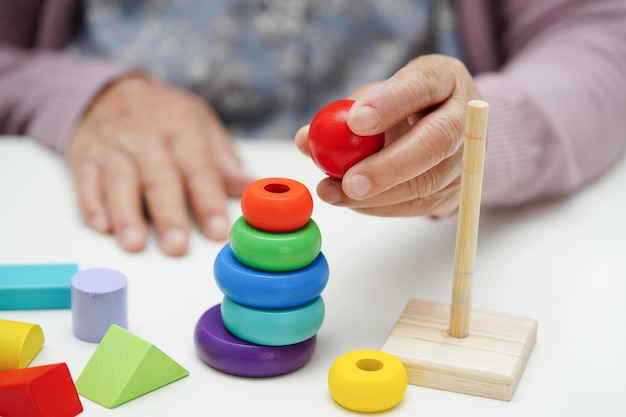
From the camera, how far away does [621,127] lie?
130 cm

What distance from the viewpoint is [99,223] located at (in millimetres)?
1100

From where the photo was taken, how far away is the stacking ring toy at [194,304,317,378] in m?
0.78

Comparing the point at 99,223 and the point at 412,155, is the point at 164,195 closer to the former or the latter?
the point at 99,223

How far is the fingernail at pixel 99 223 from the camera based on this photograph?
109 cm

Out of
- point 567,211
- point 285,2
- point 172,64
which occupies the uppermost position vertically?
point 285,2

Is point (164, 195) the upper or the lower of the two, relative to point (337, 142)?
lower

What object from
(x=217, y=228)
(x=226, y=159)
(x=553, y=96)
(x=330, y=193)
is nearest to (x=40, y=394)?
(x=330, y=193)

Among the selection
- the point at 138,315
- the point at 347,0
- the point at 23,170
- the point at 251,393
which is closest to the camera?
the point at 251,393

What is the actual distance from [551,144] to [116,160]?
0.62 m

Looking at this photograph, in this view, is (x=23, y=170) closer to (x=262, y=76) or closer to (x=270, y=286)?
(x=262, y=76)

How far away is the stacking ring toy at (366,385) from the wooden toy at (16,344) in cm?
29

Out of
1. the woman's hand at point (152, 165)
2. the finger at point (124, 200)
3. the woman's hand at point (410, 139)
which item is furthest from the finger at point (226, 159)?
the woman's hand at point (410, 139)

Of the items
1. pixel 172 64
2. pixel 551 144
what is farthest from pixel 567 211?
pixel 172 64

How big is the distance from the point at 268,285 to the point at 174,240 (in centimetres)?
32
